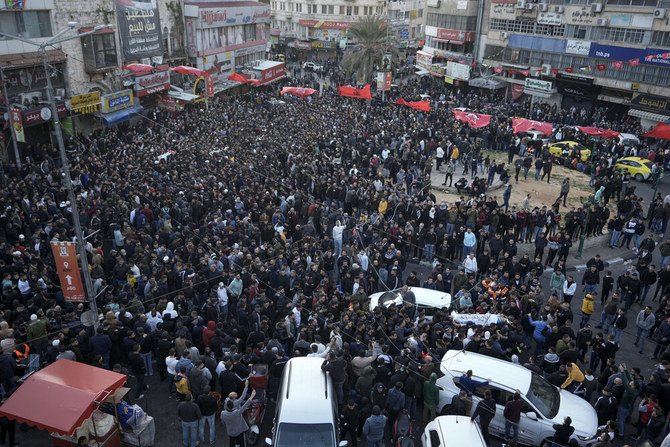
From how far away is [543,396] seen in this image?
32.3 ft

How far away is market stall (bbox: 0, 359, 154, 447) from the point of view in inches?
315

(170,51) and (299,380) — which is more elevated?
(170,51)

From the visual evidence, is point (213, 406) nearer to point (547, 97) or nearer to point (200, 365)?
point (200, 365)

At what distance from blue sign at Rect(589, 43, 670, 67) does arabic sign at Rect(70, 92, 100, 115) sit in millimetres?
35262

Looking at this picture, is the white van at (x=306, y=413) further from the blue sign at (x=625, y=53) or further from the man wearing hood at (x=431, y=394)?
the blue sign at (x=625, y=53)

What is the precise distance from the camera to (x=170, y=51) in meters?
37.3

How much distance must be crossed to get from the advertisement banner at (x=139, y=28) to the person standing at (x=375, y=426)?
29.4 metres

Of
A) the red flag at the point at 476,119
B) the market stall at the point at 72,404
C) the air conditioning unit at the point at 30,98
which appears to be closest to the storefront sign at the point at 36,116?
the air conditioning unit at the point at 30,98

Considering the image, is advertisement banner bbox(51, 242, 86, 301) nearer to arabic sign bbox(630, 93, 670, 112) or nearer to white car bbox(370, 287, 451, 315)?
white car bbox(370, 287, 451, 315)

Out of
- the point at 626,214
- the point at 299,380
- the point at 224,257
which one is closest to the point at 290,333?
the point at 299,380

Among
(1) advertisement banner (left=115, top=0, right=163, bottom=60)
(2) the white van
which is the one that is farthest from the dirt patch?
(1) advertisement banner (left=115, top=0, right=163, bottom=60)

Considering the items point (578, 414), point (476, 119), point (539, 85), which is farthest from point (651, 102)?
point (578, 414)

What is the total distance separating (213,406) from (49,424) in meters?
2.59

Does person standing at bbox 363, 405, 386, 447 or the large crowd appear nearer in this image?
person standing at bbox 363, 405, 386, 447
